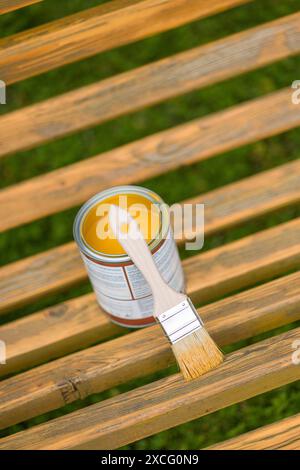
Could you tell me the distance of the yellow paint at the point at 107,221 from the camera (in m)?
1.26

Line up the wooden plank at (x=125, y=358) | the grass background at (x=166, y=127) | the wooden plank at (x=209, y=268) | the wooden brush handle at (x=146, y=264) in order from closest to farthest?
the wooden brush handle at (x=146, y=264) < the wooden plank at (x=125, y=358) < the wooden plank at (x=209, y=268) < the grass background at (x=166, y=127)

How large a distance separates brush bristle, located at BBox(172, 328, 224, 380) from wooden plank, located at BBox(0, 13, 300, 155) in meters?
0.62

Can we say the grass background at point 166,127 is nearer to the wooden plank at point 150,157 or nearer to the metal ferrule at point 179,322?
the wooden plank at point 150,157

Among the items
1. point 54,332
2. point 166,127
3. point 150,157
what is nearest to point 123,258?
point 54,332

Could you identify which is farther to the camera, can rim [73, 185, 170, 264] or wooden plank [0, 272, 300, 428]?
wooden plank [0, 272, 300, 428]

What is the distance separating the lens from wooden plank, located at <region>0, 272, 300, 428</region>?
1336mm

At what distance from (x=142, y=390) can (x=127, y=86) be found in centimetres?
71

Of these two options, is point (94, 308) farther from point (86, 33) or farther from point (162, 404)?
point (86, 33)

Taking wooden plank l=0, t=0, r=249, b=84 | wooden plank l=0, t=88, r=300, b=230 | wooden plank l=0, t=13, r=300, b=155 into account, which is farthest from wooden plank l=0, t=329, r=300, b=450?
wooden plank l=0, t=0, r=249, b=84

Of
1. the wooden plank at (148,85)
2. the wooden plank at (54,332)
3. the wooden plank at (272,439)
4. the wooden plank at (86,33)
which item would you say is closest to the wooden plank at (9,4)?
the wooden plank at (86,33)

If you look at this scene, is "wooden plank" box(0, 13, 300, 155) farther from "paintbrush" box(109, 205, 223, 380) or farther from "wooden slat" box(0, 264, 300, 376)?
"paintbrush" box(109, 205, 223, 380)

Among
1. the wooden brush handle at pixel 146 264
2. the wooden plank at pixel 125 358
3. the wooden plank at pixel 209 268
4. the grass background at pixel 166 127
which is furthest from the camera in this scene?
the grass background at pixel 166 127

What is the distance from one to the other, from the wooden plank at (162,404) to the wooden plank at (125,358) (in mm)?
78

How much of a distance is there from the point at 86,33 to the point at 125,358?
0.70 m
